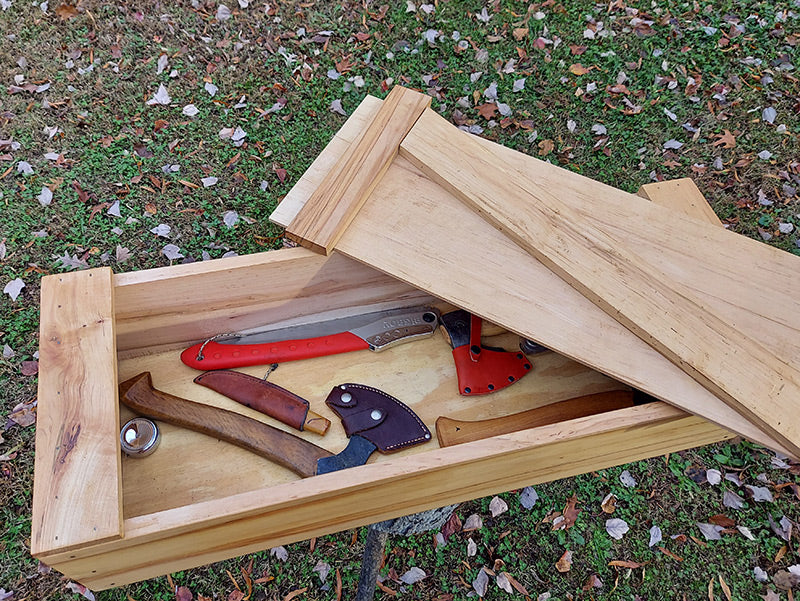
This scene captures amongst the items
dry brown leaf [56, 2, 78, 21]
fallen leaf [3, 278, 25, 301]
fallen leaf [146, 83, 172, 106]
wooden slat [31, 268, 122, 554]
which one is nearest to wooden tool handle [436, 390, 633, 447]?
wooden slat [31, 268, 122, 554]

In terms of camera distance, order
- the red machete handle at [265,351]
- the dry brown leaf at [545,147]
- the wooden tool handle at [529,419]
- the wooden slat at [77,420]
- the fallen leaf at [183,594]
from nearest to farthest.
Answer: the wooden slat at [77,420] < the wooden tool handle at [529,419] < the red machete handle at [265,351] < the fallen leaf at [183,594] < the dry brown leaf at [545,147]

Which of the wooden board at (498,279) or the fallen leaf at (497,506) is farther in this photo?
the fallen leaf at (497,506)

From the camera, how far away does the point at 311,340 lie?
7.18 ft

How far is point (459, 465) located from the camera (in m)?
1.66

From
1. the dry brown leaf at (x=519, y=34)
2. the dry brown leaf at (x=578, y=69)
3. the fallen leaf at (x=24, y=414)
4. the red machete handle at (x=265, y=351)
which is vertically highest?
the dry brown leaf at (x=519, y=34)

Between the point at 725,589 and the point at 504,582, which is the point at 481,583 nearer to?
the point at 504,582

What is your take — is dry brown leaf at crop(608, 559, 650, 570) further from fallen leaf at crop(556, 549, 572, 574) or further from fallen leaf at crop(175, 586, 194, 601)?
fallen leaf at crop(175, 586, 194, 601)

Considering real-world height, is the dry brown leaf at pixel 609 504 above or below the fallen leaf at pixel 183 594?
above

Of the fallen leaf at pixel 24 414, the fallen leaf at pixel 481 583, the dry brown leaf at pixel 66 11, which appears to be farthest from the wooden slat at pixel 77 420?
the dry brown leaf at pixel 66 11

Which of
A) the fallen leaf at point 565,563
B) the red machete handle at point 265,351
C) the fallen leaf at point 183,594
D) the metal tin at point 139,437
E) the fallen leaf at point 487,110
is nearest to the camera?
the metal tin at point 139,437

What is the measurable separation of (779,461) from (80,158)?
4.57 metres

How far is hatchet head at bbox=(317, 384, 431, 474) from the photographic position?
1.99 m

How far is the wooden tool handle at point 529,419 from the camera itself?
79.1 inches

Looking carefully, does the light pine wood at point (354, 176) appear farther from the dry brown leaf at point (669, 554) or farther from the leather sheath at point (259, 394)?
the dry brown leaf at point (669, 554)
